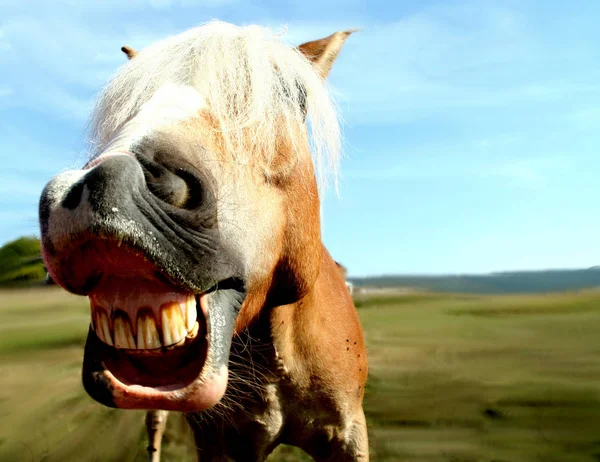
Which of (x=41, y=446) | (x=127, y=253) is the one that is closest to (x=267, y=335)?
(x=127, y=253)

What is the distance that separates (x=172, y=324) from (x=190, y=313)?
0.10 m

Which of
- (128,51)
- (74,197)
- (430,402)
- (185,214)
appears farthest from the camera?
(430,402)

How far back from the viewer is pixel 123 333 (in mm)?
2096

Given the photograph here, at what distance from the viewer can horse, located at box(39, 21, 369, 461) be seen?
199cm

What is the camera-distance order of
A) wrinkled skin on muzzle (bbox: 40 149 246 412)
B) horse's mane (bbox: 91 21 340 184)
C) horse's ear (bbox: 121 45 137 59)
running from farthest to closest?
horse's ear (bbox: 121 45 137 59), horse's mane (bbox: 91 21 340 184), wrinkled skin on muzzle (bbox: 40 149 246 412)

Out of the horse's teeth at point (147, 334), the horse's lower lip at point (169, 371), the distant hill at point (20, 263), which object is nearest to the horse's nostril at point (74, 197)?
the horse's teeth at point (147, 334)

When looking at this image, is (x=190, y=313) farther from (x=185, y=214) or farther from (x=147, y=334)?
(x=185, y=214)

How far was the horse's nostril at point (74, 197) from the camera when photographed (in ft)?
6.28

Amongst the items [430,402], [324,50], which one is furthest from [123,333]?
[430,402]

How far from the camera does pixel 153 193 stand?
1983 millimetres

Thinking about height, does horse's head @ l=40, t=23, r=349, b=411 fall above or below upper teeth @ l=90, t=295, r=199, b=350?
above

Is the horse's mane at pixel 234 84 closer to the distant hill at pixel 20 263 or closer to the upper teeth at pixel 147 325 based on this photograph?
the upper teeth at pixel 147 325

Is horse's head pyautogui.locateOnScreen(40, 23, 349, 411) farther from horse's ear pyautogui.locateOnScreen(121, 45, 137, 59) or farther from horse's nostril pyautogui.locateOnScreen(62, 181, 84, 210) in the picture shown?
horse's ear pyautogui.locateOnScreen(121, 45, 137, 59)

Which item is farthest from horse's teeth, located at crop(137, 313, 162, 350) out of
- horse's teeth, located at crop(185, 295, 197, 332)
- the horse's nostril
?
the horse's nostril
